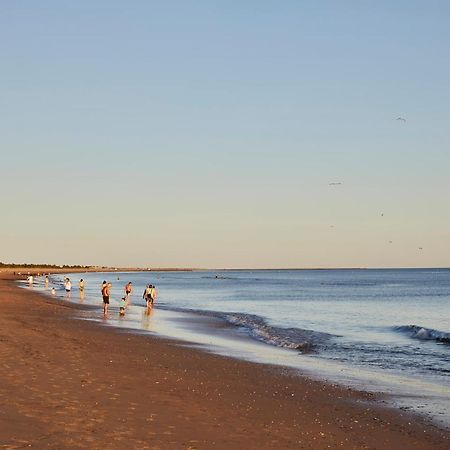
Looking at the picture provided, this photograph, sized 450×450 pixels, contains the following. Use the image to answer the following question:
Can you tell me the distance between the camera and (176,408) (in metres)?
11.9

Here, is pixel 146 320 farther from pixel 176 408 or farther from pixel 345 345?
pixel 176 408

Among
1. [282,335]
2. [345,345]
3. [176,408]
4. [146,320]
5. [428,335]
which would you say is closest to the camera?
[176,408]

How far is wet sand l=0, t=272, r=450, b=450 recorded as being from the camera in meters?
9.68

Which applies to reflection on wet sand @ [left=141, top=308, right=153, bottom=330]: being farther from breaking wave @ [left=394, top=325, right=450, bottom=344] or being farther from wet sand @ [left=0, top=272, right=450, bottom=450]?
wet sand @ [left=0, top=272, right=450, bottom=450]

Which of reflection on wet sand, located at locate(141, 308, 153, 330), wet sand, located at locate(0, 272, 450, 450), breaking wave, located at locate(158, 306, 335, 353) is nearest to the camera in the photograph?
wet sand, located at locate(0, 272, 450, 450)

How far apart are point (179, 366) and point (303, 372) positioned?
362cm

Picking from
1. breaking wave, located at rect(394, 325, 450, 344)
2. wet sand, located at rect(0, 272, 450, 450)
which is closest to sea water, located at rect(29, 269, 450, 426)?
breaking wave, located at rect(394, 325, 450, 344)

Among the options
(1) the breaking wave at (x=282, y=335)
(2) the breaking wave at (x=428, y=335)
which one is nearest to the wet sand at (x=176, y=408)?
(1) the breaking wave at (x=282, y=335)

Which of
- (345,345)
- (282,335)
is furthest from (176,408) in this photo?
(282,335)

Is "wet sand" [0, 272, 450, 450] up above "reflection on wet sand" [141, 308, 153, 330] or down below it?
above

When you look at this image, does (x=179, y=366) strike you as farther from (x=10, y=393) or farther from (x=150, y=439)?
(x=150, y=439)

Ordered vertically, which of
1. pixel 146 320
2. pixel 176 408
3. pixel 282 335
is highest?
pixel 176 408

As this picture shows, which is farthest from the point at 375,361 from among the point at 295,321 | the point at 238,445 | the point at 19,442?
the point at 295,321

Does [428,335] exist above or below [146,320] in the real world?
above
